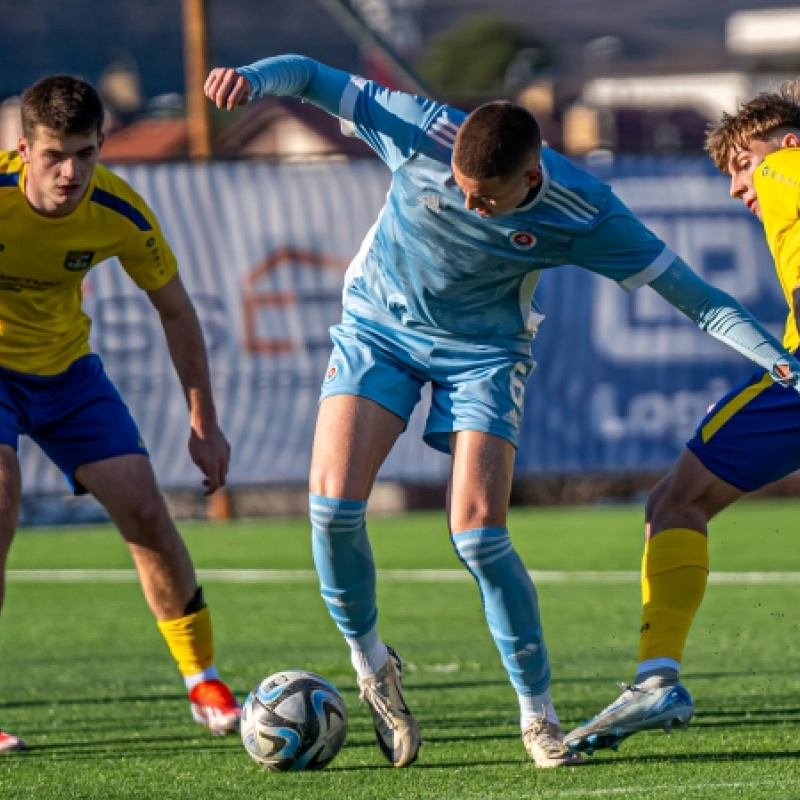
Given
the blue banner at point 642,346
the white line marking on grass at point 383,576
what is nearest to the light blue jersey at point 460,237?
the white line marking on grass at point 383,576

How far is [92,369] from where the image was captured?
654 centimetres

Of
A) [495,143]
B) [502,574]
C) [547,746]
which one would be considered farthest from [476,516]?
→ [495,143]

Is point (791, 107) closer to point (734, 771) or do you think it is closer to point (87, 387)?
point (734, 771)

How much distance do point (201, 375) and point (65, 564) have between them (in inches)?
257

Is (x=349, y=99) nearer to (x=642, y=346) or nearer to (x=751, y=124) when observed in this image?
(x=751, y=124)

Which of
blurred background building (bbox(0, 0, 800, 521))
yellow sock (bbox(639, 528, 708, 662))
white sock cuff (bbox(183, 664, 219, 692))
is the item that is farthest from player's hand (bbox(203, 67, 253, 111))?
blurred background building (bbox(0, 0, 800, 521))

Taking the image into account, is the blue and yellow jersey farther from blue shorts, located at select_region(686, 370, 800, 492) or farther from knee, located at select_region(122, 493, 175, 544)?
blue shorts, located at select_region(686, 370, 800, 492)

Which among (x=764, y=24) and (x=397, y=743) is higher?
(x=764, y=24)

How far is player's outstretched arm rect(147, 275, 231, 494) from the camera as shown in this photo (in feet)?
21.1

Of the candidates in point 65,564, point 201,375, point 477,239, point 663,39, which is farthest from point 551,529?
point 663,39

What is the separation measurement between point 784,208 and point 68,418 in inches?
106

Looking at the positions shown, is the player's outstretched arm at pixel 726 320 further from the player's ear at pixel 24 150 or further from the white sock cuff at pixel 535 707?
the player's ear at pixel 24 150

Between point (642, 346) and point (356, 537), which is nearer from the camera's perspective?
point (356, 537)

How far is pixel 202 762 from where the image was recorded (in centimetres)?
571
